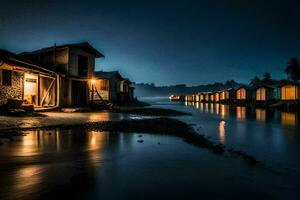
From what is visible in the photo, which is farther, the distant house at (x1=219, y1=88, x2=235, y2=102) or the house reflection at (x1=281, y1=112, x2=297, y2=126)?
the distant house at (x1=219, y1=88, x2=235, y2=102)

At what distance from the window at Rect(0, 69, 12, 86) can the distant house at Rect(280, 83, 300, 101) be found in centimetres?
5275

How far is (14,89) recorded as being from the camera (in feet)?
67.4

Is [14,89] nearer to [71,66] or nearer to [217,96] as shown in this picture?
[71,66]

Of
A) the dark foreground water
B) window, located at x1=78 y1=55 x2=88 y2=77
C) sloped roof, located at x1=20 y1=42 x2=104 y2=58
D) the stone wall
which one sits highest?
sloped roof, located at x1=20 y1=42 x2=104 y2=58

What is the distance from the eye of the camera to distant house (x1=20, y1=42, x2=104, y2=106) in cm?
2795

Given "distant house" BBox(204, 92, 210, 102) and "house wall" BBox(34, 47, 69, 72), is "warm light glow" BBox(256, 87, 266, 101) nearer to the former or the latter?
"distant house" BBox(204, 92, 210, 102)

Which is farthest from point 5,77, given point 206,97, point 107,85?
point 206,97

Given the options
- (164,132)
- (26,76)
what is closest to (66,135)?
(164,132)

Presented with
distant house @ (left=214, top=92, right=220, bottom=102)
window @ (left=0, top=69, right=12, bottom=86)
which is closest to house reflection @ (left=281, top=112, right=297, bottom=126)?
window @ (left=0, top=69, right=12, bottom=86)

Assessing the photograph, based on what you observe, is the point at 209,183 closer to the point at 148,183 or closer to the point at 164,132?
the point at 148,183

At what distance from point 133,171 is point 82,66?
2681cm

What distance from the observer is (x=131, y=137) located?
455 inches

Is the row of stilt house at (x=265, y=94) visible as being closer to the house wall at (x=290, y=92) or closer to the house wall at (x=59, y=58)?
the house wall at (x=290, y=92)

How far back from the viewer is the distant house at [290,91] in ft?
159
